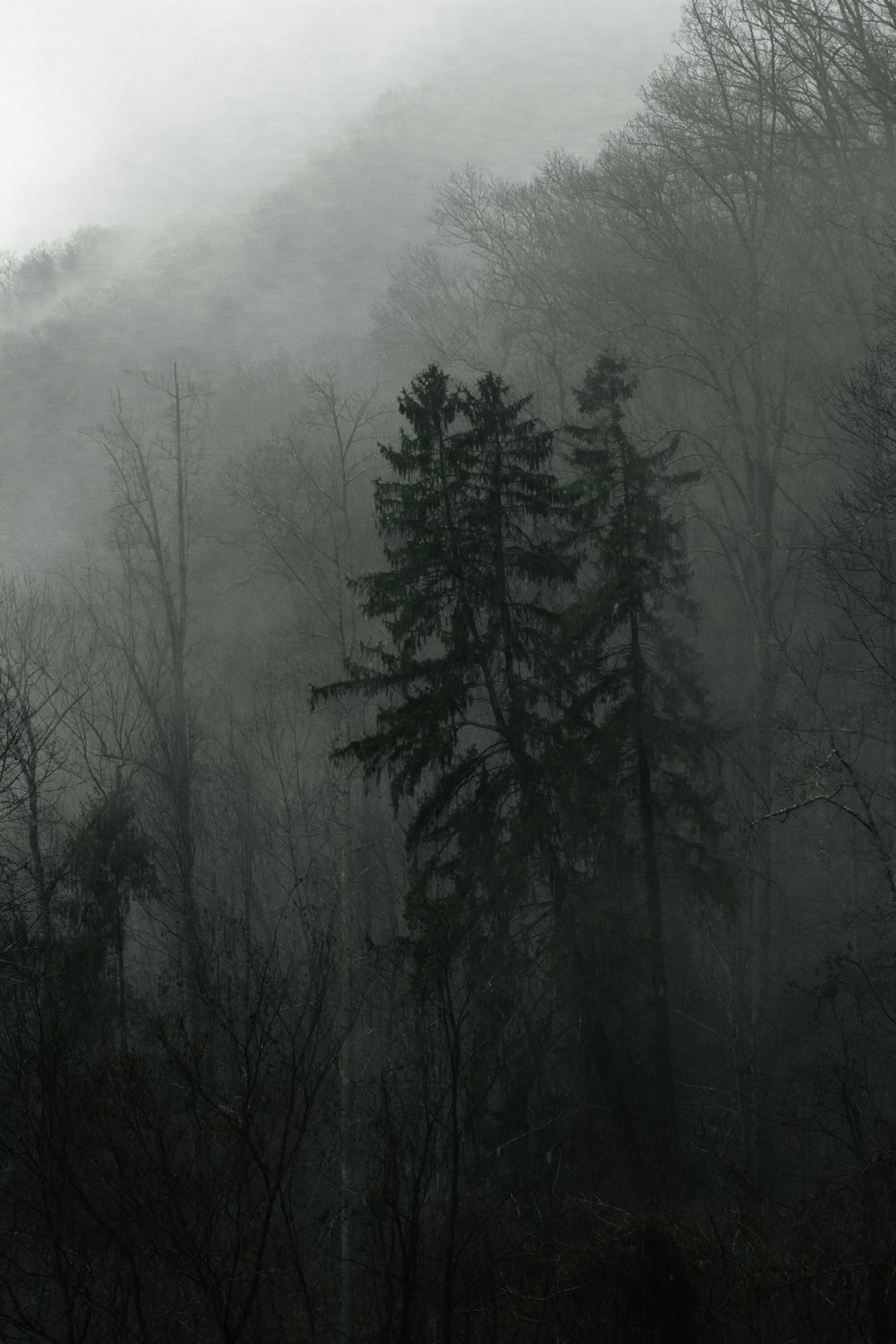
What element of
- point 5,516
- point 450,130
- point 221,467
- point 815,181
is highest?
point 450,130

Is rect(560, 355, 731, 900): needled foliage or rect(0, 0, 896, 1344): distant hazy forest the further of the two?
rect(560, 355, 731, 900): needled foliage

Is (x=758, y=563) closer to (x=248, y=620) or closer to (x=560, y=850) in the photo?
(x=560, y=850)

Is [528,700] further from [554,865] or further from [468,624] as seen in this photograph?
[554,865]

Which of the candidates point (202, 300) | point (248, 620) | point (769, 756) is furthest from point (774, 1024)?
point (202, 300)

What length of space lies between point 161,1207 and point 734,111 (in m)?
18.5

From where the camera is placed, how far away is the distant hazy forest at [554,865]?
859 centimetres

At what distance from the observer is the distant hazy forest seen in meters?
8.59

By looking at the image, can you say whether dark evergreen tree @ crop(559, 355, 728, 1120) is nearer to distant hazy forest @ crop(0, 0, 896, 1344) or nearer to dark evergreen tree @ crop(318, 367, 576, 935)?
distant hazy forest @ crop(0, 0, 896, 1344)

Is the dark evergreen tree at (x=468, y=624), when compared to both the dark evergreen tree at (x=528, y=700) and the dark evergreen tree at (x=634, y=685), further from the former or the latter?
the dark evergreen tree at (x=634, y=685)

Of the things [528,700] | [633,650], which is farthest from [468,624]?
[633,650]

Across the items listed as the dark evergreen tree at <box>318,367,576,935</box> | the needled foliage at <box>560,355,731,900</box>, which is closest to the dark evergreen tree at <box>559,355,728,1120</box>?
the needled foliage at <box>560,355,731,900</box>

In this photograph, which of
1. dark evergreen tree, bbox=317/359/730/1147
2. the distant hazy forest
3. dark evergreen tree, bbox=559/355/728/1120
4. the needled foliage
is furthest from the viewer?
the needled foliage

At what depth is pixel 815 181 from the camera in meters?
18.8

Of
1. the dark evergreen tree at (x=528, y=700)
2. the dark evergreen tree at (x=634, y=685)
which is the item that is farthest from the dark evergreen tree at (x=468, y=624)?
the dark evergreen tree at (x=634, y=685)
